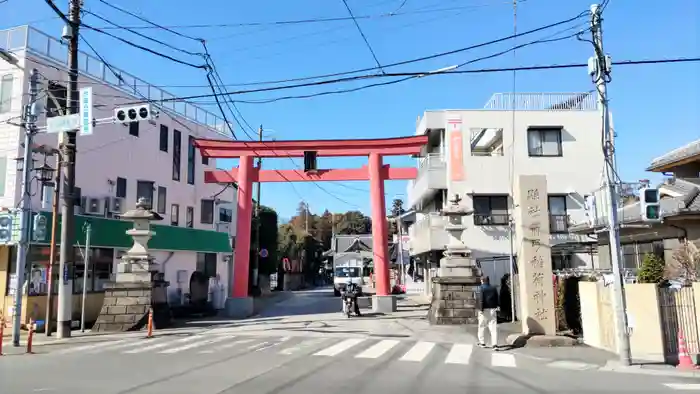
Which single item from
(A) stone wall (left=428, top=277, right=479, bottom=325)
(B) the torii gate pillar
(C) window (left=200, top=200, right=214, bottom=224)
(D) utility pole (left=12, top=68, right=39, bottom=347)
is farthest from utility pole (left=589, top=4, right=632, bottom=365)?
(C) window (left=200, top=200, right=214, bottom=224)

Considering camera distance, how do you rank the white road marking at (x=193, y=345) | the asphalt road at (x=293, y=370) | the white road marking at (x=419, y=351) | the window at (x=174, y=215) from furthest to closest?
1. the window at (x=174, y=215)
2. the white road marking at (x=193, y=345)
3. the white road marking at (x=419, y=351)
4. the asphalt road at (x=293, y=370)

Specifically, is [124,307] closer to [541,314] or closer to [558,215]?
[541,314]

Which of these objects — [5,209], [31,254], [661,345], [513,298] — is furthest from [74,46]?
[661,345]

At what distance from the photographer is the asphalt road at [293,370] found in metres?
9.02

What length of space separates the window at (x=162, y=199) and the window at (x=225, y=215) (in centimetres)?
860

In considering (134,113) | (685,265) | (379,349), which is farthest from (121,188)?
(685,265)

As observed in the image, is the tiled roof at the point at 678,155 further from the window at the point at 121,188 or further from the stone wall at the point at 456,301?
the window at the point at 121,188

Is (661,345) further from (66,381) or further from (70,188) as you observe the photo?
(70,188)

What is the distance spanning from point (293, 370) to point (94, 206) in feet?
47.5

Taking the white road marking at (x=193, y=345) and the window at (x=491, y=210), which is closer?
the white road marking at (x=193, y=345)

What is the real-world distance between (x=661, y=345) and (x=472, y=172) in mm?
17015

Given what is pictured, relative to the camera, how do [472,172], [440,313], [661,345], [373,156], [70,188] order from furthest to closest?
[472,172], [373,156], [440,313], [70,188], [661,345]

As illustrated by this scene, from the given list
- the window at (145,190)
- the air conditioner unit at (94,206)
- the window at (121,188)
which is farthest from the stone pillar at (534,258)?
the window at (145,190)

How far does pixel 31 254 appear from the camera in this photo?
18.6 metres
